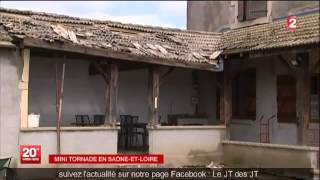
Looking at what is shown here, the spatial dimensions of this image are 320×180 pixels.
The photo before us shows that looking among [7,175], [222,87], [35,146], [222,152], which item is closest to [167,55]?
[222,87]

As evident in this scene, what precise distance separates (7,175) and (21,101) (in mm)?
1777

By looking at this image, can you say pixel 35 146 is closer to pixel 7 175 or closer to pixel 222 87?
pixel 7 175

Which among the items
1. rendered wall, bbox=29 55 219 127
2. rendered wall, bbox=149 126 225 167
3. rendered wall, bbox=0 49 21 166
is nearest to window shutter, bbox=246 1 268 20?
rendered wall, bbox=29 55 219 127

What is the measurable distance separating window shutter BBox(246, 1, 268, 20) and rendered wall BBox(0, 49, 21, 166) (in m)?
9.24

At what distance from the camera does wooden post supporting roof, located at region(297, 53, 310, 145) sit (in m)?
→ 14.2

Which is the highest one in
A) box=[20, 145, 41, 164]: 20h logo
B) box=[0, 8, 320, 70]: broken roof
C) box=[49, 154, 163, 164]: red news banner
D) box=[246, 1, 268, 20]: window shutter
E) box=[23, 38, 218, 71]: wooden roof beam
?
box=[246, 1, 268, 20]: window shutter

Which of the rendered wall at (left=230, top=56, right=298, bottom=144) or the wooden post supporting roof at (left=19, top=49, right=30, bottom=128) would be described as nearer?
the wooden post supporting roof at (left=19, top=49, right=30, bottom=128)

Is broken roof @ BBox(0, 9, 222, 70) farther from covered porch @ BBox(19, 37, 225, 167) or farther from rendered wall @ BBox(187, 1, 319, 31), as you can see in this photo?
rendered wall @ BBox(187, 1, 319, 31)

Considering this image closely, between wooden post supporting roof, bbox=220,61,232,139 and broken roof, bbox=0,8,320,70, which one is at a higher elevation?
broken roof, bbox=0,8,320,70

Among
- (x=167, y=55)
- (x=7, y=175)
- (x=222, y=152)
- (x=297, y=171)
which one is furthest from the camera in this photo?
(x=222, y=152)

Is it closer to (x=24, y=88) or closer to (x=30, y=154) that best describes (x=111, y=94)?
(x=24, y=88)

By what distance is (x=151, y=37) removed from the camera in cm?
1655

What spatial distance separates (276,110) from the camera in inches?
628

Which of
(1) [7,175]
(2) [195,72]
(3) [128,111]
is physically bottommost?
(1) [7,175]
